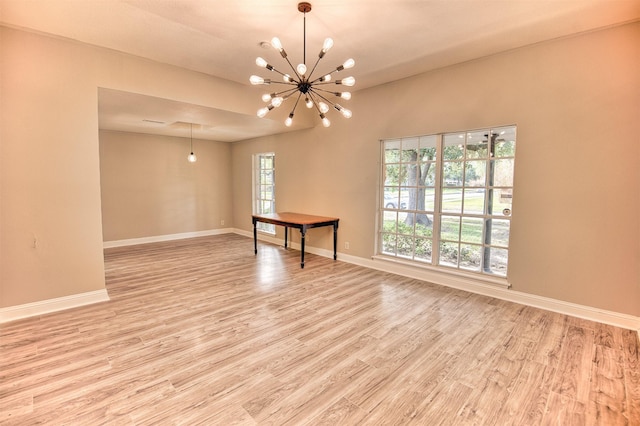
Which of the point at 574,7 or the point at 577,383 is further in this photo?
the point at 574,7

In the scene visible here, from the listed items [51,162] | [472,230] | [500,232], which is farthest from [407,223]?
[51,162]

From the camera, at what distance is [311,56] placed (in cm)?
377

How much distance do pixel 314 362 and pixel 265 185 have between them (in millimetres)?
5669

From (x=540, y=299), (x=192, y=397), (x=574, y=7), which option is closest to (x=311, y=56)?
(x=574, y=7)

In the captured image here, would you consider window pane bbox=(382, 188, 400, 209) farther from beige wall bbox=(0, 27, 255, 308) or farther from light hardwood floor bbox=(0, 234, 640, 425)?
beige wall bbox=(0, 27, 255, 308)

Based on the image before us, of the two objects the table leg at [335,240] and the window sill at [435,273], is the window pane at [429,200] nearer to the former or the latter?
the window sill at [435,273]

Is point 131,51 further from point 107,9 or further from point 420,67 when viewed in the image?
point 420,67

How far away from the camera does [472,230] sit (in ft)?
13.4

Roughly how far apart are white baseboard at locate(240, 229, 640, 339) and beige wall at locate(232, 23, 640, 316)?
0.23 ft

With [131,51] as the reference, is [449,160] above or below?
below

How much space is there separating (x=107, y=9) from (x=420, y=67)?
3652mm

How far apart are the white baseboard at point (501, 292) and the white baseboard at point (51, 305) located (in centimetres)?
372

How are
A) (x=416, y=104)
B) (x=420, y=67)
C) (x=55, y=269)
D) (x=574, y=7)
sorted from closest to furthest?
(x=574, y=7) → (x=55, y=269) → (x=420, y=67) → (x=416, y=104)

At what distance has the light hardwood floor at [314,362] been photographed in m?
1.91
